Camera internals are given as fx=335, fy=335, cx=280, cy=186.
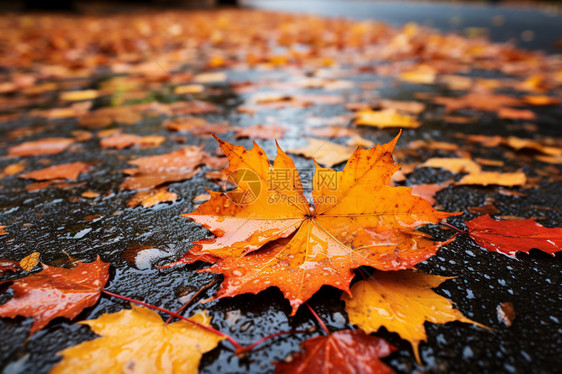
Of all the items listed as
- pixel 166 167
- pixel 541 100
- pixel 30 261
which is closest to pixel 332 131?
pixel 166 167

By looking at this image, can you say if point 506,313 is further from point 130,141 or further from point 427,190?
point 130,141

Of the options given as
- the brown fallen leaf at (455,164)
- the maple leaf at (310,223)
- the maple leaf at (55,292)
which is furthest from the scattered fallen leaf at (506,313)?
the maple leaf at (55,292)

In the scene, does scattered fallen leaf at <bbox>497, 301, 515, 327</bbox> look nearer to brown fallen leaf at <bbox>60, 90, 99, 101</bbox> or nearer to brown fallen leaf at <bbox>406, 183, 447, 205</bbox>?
brown fallen leaf at <bbox>406, 183, 447, 205</bbox>

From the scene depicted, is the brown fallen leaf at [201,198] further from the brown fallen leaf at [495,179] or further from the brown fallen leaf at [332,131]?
the brown fallen leaf at [495,179]

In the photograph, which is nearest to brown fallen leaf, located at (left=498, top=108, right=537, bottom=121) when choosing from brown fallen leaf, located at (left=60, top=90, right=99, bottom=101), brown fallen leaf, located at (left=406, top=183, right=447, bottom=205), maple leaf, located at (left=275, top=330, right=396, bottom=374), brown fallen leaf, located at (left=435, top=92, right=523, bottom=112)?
brown fallen leaf, located at (left=435, top=92, right=523, bottom=112)

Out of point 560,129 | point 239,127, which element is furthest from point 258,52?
point 560,129

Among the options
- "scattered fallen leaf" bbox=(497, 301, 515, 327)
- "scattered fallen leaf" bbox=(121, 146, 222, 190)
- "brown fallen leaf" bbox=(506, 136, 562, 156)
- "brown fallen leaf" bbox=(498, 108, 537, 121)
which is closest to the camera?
"scattered fallen leaf" bbox=(497, 301, 515, 327)
